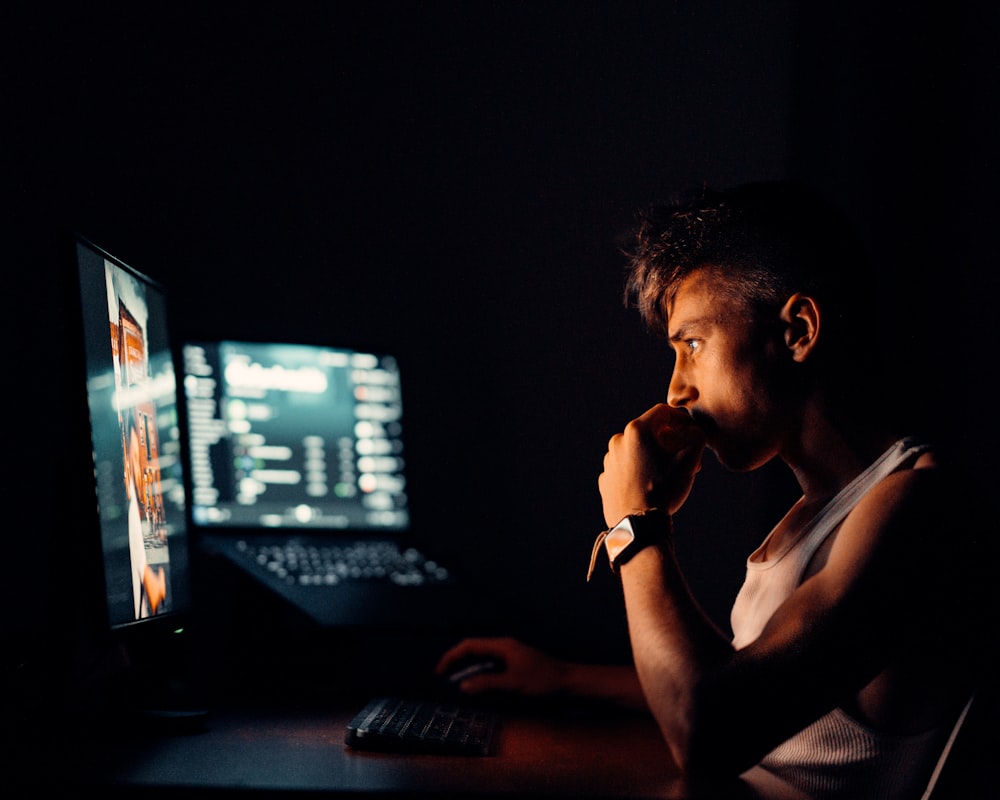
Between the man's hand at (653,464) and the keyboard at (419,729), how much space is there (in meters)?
0.35

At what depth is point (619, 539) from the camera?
1.14 meters

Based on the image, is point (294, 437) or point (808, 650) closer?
point (808, 650)

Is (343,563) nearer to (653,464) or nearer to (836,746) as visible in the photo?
(653,464)

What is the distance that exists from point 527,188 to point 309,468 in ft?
2.52

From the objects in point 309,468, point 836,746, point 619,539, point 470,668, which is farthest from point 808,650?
point 309,468

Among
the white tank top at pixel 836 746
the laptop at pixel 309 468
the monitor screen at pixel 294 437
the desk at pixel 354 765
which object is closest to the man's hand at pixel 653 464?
the white tank top at pixel 836 746

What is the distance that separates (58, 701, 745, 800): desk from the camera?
92 centimetres

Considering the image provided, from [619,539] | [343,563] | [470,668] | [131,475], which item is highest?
[131,475]

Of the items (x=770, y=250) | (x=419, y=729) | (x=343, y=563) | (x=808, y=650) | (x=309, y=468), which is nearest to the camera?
(x=808, y=650)

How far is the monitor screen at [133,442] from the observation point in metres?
1.05

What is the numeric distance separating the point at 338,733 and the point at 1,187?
121 cm

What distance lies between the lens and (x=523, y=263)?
74.3 inches

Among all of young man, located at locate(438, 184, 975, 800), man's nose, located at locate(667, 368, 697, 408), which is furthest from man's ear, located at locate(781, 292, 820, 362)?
man's nose, located at locate(667, 368, 697, 408)

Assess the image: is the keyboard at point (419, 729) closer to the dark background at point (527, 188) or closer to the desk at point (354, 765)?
the desk at point (354, 765)
